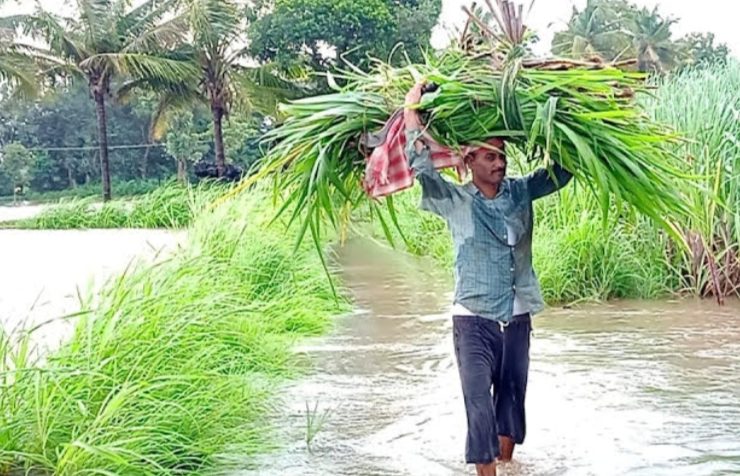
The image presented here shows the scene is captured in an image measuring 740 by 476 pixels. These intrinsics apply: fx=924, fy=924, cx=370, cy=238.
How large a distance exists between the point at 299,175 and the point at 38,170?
40426 millimetres

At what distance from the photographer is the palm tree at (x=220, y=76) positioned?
24234 mm

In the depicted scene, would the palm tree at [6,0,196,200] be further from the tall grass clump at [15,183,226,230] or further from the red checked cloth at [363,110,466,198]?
the red checked cloth at [363,110,466,198]

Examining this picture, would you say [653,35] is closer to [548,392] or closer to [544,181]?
[548,392]

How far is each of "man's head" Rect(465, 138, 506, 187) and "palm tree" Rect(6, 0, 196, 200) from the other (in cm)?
2155

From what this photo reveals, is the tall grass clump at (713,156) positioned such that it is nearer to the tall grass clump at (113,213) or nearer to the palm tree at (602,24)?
the tall grass clump at (113,213)

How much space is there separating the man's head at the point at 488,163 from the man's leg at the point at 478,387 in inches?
23.0

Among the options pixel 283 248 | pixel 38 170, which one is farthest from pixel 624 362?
pixel 38 170

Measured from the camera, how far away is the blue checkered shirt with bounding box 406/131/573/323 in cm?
379

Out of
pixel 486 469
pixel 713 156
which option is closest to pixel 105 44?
pixel 713 156

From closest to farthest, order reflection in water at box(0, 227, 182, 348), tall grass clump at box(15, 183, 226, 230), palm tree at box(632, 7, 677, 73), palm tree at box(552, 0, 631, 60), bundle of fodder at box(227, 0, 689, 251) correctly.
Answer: bundle of fodder at box(227, 0, 689, 251)
reflection in water at box(0, 227, 182, 348)
tall grass clump at box(15, 183, 226, 230)
palm tree at box(552, 0, 631, 60)
palm tree at box(632, 7, 677, 73)

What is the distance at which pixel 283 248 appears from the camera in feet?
31.3

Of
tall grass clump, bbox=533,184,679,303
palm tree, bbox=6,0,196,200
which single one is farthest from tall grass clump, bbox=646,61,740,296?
palm tree, bbox=6,0,196,200

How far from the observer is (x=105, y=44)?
1010 inches

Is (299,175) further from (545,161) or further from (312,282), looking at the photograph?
(312,282)
